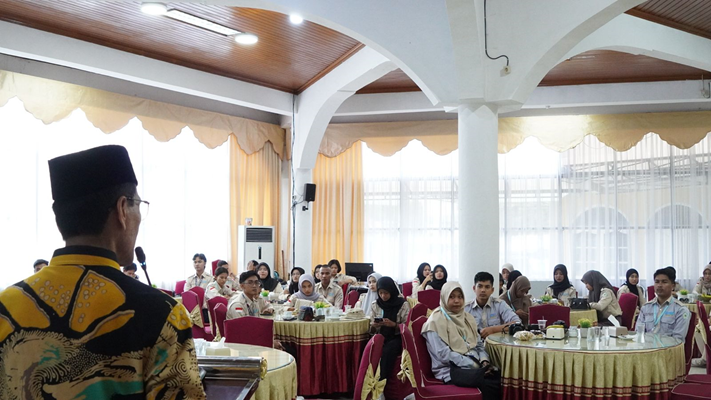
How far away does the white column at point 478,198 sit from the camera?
261 inches

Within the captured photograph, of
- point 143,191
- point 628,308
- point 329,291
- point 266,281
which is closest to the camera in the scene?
point 628,308

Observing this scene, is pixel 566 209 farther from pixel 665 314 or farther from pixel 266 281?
pixel 665 314

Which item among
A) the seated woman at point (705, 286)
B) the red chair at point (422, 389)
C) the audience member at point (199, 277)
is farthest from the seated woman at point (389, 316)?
the seated woman at point (705, 286)

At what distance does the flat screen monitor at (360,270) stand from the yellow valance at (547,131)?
2.64m

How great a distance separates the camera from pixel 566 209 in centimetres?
1285

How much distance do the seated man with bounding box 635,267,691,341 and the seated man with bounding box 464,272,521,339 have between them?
3.79 feet

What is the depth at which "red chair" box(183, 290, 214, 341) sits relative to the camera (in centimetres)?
794

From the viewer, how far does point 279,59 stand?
33.3 feet

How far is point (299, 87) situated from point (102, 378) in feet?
34.9

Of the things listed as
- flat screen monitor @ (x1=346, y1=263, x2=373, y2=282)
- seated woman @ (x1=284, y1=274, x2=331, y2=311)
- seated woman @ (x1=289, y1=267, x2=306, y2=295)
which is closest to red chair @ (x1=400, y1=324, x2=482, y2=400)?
seated woman @ (x1=284, y1=274, x2=331, y2=311)

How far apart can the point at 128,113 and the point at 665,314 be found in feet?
29.4

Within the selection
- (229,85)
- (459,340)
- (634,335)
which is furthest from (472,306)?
(229,85)

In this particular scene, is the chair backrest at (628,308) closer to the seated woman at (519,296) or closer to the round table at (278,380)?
the seated woman at (519,296)

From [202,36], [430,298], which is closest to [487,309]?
[430,298]
